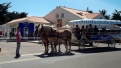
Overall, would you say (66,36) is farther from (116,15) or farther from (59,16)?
(116,15)

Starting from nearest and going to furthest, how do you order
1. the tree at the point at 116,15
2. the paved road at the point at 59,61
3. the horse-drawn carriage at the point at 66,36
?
the paved road at the point at 59,61 → the horse-drawn carriage at the point at 66,36 → the tree at the point at 116,15

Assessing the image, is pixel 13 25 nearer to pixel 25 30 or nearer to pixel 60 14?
pixel 25 30

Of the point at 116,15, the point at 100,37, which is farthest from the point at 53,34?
the point at 116,15

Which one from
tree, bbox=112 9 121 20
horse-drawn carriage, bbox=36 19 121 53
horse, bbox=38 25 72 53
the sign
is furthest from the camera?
tree, bbox=112 9 121 20

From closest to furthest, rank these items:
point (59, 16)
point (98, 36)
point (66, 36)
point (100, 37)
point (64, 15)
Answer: point (66, 36)
point (98, 36)
point (100, 37)
point (64, 15)
point (59, 16)

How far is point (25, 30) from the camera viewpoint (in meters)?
33.1

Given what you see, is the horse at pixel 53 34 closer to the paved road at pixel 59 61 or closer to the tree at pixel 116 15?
the paved road at pixel 59 61

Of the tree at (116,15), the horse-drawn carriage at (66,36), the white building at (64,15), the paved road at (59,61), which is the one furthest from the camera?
the tree at (116,15)

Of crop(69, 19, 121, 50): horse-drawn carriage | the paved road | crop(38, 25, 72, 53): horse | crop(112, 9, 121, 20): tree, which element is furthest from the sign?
crop(112, 9, 121, 20): tree

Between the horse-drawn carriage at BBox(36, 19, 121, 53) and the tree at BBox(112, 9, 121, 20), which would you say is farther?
the tree at BBox(112, 9, 121, 20)

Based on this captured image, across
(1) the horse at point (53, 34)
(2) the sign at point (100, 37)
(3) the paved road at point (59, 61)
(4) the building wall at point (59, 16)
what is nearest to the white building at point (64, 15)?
(4) the building wall at point (59, 16)

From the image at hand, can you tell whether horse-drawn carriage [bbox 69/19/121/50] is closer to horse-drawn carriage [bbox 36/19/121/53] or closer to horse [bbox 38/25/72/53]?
horse-drawn carriage [bbox 36/19/121/53]

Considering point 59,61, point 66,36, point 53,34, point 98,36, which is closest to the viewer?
point 59,61

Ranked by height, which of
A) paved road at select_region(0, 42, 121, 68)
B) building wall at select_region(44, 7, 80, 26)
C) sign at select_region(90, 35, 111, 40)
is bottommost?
paved road at select_region(0, 42, 121, 68)
